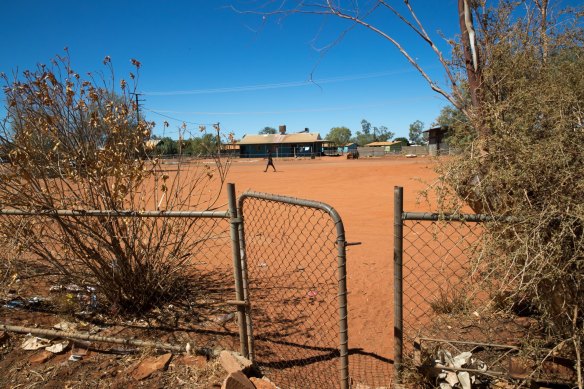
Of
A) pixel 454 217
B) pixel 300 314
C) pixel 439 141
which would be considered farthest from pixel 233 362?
pixel 439 141

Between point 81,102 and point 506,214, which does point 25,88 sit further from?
point 506,214

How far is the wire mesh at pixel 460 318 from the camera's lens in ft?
8.29

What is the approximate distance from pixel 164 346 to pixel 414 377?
2169mm

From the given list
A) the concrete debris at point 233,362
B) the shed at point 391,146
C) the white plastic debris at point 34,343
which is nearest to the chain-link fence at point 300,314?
the concrete debris at point 233,362

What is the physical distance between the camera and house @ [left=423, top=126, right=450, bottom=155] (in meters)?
3.50

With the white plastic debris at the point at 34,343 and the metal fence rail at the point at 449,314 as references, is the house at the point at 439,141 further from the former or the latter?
the white plastic debris at the point at 34,343

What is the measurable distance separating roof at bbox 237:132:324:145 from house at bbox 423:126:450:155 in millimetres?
21773

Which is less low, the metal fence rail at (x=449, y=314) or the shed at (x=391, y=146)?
the shed at (x=391, y=146)

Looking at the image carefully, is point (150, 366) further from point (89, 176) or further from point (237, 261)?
point (89, 176)

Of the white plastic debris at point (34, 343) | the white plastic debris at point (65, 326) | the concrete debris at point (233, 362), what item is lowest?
the white plastic debris at point (34, 343)

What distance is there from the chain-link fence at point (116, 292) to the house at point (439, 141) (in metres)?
2.41

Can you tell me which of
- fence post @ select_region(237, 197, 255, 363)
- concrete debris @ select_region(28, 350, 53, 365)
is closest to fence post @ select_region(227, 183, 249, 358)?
fence post @ select_region(237, 197, 255, 363)

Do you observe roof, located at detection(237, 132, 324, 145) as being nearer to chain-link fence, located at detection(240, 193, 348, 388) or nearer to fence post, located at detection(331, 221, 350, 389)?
chain-link fence, located at detection(240, 193, 348, 388)

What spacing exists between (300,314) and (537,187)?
293cm
